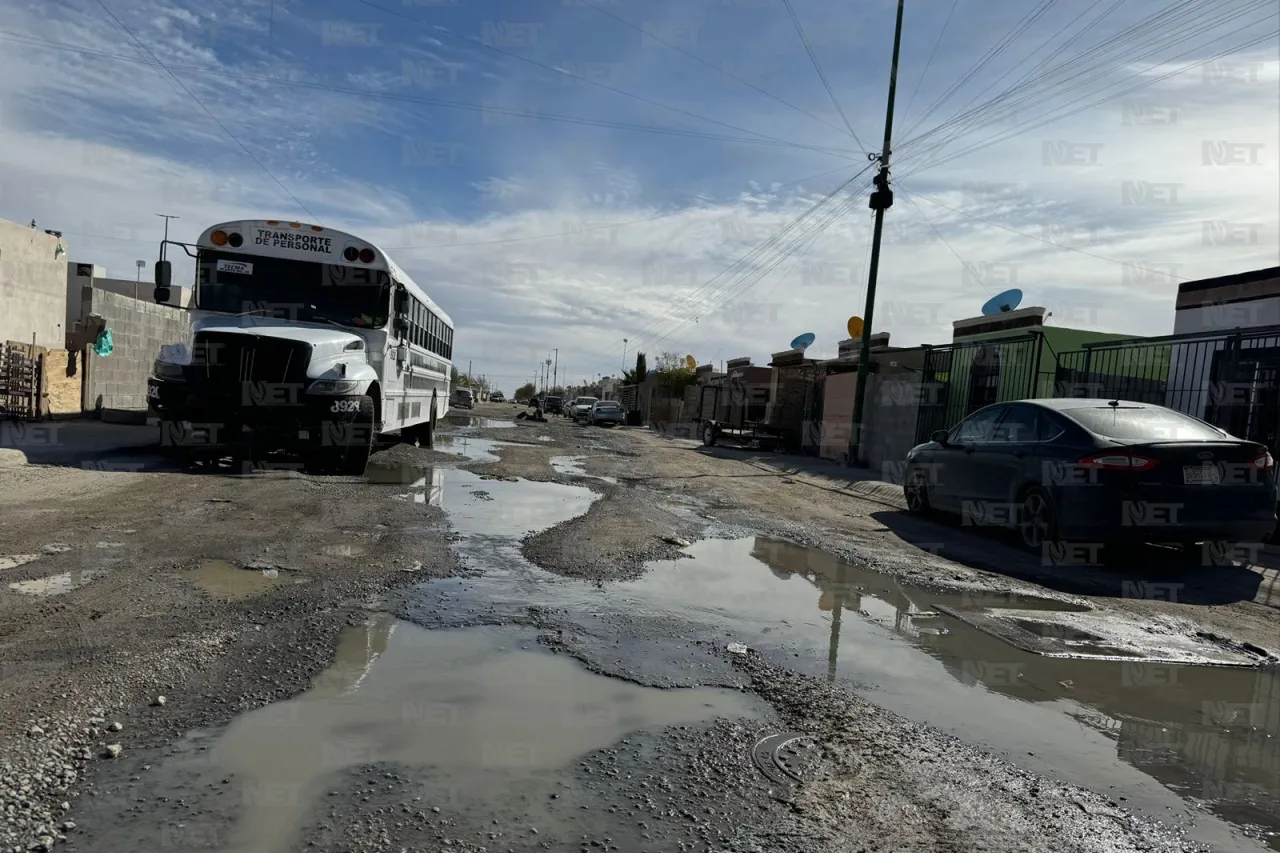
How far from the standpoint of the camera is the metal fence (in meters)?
9.60

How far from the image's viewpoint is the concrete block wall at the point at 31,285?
22.4 metres

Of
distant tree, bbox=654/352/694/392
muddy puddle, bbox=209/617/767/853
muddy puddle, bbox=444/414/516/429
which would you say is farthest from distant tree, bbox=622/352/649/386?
muddy puddle, bbox=209/617/767/853

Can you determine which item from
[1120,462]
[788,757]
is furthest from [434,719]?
[1120,462]

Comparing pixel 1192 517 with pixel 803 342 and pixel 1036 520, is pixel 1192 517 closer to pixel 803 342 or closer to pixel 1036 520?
pixel 1036 520

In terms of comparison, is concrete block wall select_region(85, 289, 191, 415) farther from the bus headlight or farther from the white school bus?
the bus headlight

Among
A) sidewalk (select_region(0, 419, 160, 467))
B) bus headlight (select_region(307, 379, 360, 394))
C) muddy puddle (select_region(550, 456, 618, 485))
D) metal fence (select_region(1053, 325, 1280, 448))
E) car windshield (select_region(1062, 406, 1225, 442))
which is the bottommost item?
sidewalk (select_region(0, 419, 160, 467))

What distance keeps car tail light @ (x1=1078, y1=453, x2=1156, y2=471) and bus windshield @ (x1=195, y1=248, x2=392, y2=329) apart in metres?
8.94

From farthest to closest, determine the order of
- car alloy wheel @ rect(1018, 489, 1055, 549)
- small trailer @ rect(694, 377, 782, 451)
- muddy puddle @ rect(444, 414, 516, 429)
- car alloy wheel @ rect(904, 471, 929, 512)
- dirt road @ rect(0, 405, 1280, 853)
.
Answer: muddy puddle @ rect(444, 414, 516, 429)
small trailer @ rect(694, 377, 782, 451)
car alloy wheel @ rect(904, 471, 929, 512)
car alloy wheel @ rect(1018, 489, 1055, 549)
dirt road @ rect(0, 405, 1280, 853)

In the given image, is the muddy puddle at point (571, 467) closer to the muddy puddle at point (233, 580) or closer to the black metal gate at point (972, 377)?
the muddy puddle at point (233, 580)

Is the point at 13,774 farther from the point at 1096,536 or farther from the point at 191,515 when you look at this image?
the point at 1096,536

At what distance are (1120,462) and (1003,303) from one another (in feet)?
45.2

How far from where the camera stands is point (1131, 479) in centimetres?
696

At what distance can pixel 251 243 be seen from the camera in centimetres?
1060

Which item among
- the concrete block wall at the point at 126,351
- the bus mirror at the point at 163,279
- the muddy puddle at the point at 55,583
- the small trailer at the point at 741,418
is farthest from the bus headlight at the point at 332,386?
the small trailer at the point at 741,418
